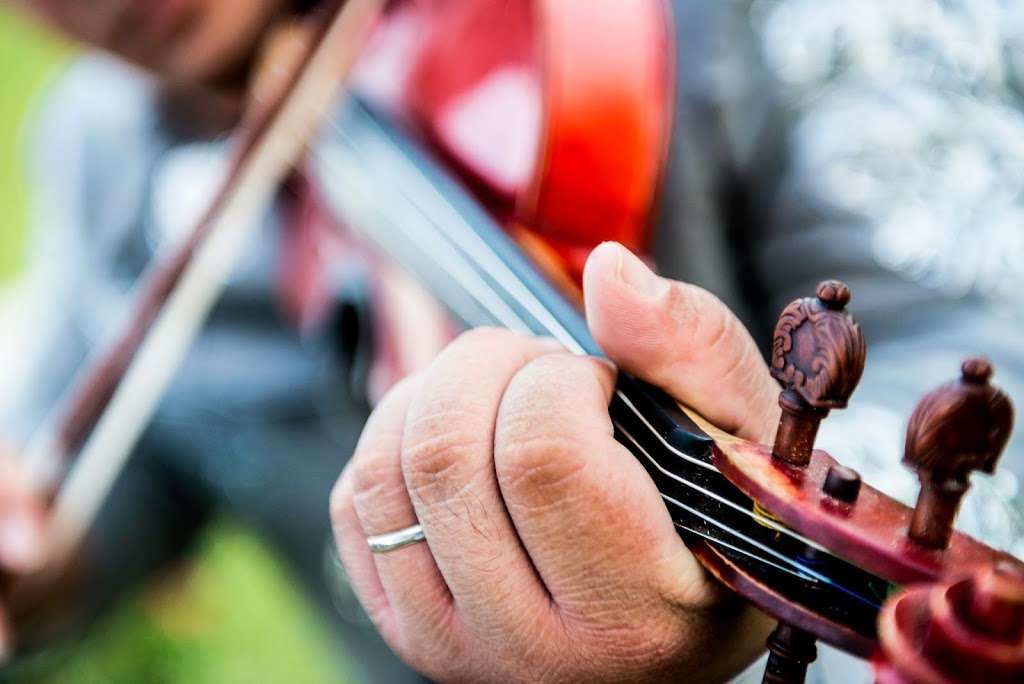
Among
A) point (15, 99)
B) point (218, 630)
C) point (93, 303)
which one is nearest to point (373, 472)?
point (93, 303)

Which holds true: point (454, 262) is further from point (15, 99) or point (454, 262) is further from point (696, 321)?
point (15, 99)

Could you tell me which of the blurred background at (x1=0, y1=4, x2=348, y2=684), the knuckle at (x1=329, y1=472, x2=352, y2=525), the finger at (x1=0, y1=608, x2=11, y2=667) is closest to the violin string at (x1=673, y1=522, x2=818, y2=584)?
the knuckle at (x1=329, y1=472, x2=352, y2=525)

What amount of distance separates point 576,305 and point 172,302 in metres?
0.37

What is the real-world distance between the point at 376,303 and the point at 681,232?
0.25m

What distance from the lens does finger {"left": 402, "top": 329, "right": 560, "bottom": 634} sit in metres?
0.30

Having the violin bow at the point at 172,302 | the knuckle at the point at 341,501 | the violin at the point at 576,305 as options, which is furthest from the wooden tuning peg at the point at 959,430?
the violin bow at the point at 172,302

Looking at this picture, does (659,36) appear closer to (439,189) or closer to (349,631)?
(439,189)

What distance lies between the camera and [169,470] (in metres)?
0.94

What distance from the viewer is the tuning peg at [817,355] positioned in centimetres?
24

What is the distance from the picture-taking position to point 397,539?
33 cm

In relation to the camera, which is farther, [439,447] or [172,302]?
[172,302]

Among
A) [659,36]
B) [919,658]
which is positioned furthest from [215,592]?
[919,658]

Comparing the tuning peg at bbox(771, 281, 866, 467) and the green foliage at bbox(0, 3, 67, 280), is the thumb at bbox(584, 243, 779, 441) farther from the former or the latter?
the green foliage at bbox(0, 3, 67, 280)

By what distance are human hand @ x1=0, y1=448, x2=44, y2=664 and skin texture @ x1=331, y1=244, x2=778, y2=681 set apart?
0.45 meters
